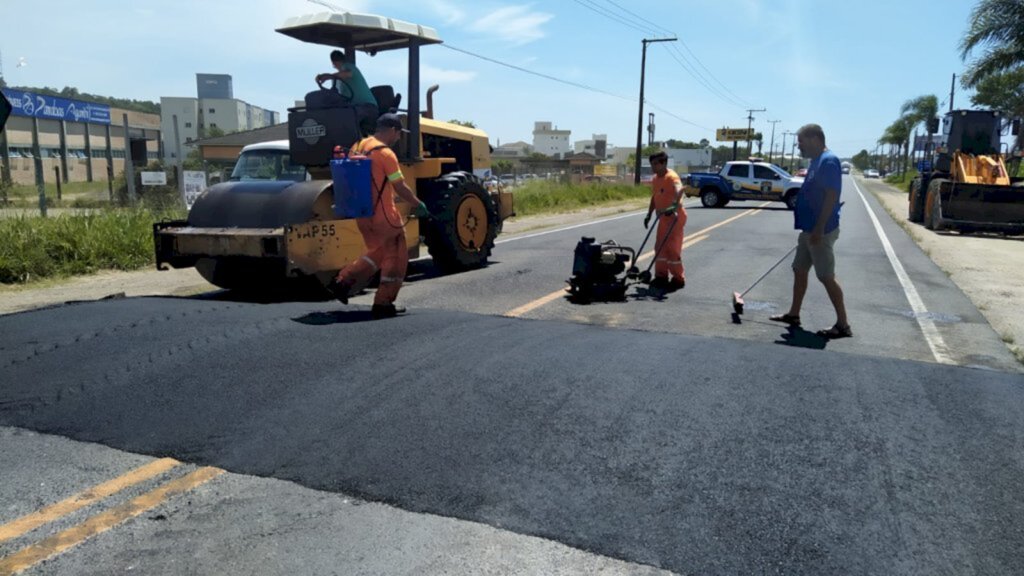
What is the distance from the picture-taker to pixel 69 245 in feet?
36.7

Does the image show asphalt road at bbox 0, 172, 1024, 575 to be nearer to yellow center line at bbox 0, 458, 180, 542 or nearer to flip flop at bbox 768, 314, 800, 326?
yellow center line at bbox 0, 458, 180, 542

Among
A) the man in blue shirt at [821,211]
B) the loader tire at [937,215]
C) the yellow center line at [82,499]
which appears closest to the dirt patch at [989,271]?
the loader tire at [937,215]

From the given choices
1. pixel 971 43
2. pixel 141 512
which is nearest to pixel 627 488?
pixel 141 512

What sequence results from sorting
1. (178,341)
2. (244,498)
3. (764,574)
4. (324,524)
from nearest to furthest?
(764,574) < (324,524) < (244,498) < (178,341)

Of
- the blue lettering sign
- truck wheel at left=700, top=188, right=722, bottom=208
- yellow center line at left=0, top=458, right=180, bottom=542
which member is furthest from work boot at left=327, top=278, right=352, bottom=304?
truck wheel at left=700, top=188, right=722, bottom=208

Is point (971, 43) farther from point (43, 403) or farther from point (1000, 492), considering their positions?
point (43, 403)

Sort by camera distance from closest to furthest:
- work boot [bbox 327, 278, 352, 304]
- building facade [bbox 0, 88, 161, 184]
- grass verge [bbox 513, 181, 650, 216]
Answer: work boot [bbox 327, 278, 352, 304] < building facade [bbox 0, 88, 161, 184] < grass verge [bbox 513, 181, 650, 216]

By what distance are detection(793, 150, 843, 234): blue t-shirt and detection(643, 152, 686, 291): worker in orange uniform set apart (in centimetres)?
228

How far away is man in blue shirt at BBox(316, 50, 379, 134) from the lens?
29.0ft

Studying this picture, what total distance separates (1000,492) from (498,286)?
260 inches

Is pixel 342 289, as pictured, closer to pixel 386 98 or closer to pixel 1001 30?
pixel 386 98

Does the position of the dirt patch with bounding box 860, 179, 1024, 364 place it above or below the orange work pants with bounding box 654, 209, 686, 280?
below

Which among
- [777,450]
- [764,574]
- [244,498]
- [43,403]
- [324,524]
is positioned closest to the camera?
[764,574]

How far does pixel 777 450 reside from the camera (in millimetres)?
3861
